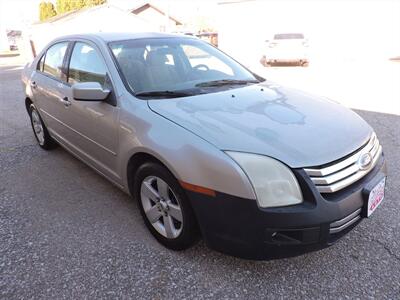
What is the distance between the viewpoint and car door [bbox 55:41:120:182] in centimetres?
260

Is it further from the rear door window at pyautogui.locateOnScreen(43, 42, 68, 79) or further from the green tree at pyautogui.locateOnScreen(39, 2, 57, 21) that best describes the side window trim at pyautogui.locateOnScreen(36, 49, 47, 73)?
the green tree at pyautogui.locateOnScreen(39, 2, 57, 21)

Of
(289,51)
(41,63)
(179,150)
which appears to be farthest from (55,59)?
(289,51)

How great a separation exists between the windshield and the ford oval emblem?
1.18 m

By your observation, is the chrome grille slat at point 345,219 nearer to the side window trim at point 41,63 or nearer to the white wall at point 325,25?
the side window trim at point 41,63

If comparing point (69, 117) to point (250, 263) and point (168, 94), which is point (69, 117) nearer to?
point (168, 94)

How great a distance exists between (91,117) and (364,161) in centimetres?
210

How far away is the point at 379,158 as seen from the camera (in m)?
2.32

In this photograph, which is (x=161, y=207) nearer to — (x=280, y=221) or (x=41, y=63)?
(x=280, y=221)

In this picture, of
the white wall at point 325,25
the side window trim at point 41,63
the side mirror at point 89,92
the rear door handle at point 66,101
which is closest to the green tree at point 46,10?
the white wall at point 325,25

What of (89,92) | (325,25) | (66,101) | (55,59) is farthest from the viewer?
(325,25)

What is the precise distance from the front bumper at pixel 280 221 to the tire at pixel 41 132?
3026 millimetres

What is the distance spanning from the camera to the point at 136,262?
7.52 ft

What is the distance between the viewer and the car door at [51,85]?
3.43m

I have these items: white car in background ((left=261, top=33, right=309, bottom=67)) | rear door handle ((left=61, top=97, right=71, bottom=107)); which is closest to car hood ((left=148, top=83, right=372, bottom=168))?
rear door handle ((left=61, top=97, right=71, bottom=107))
